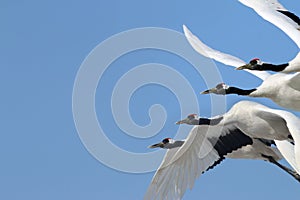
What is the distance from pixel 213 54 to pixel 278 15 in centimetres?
147

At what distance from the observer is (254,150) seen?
14508mm

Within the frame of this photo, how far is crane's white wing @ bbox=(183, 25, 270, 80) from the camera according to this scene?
1391cm

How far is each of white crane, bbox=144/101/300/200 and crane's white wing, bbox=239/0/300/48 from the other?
1.32 m

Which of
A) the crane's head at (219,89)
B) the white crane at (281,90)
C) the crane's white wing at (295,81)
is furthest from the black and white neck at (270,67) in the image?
the crane's head at (219,89)

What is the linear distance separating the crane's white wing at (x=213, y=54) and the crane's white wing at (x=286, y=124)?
1.19 metres

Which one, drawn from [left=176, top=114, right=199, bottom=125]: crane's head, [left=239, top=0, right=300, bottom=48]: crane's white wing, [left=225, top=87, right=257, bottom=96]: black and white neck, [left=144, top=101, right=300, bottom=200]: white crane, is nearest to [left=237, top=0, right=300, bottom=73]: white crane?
[left=239, top=0, right=300, bottom=48]: crane's white wing

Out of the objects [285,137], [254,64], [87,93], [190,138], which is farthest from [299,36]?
[87,93]

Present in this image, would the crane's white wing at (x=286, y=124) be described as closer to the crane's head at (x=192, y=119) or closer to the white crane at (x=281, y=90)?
the white crane at (x=281, y=90)

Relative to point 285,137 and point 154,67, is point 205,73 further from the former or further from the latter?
point 285,137

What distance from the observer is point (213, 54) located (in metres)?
14.1

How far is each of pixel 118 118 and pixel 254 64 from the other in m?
2.50

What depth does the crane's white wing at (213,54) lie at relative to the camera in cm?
1391

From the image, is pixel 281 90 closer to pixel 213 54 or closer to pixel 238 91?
pixel 238 91

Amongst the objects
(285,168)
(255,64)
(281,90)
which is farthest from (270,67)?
(285,168)
